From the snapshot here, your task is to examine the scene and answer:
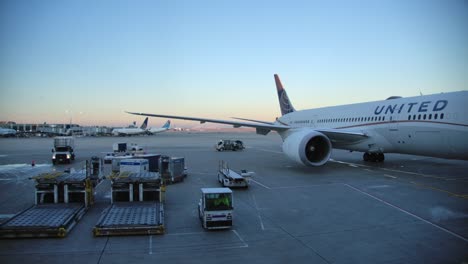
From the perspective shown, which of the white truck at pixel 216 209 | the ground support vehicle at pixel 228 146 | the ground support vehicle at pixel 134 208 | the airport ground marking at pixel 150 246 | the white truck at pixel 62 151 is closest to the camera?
the airport ground marking at pixel 150 246

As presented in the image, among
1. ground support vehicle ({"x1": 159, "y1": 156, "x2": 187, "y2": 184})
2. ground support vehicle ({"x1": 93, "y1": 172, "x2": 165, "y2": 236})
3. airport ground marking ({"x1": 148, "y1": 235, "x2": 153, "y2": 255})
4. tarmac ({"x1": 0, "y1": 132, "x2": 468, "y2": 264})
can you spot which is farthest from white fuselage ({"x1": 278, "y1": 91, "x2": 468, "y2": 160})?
airport ground marking ({"x1": 148, "y1": 235, "x2": 153, "y2": 255})

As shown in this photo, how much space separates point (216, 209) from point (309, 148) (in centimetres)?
1097

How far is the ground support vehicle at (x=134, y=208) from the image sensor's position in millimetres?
7738

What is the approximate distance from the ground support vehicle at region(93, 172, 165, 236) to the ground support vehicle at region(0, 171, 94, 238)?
82 centimetres

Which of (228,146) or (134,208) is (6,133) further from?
(134,208)

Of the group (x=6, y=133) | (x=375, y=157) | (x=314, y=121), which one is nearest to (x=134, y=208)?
(x=375, y=157)

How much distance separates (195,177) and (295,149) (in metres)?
5.39

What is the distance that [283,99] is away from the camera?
3422 cm

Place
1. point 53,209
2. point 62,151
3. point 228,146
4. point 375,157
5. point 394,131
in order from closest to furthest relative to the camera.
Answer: point 53,209
point 394,131
point 375,157
point 62,151
point 228,146

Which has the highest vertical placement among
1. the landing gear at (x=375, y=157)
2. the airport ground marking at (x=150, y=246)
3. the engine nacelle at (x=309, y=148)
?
the engine nacelle at (x=309, y=148)

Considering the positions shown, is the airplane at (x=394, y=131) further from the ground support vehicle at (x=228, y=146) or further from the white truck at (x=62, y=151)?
the ground support vehicle at (x=228, y=146)

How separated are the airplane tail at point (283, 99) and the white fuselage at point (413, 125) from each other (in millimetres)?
11751

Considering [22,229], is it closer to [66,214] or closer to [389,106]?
[66,214]

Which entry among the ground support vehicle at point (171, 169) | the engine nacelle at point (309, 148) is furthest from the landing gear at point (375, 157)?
the ground support vehicle at point (171, 169)
